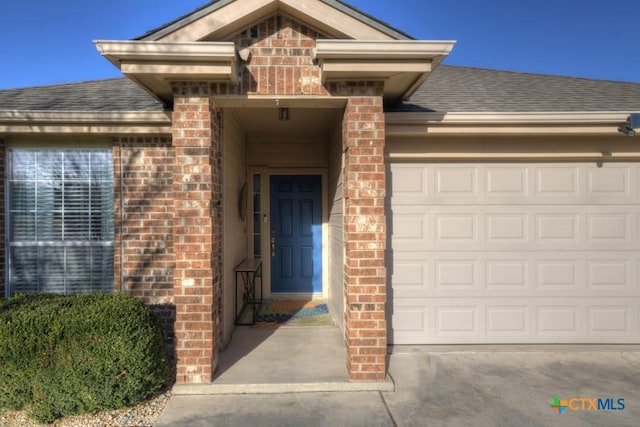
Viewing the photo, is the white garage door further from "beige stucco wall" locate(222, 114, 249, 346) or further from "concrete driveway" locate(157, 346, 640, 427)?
"beige stucco wall" locate(222, 114, 249, 346)

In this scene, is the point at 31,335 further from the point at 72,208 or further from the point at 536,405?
the point at 536,405

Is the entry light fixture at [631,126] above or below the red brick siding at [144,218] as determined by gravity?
above

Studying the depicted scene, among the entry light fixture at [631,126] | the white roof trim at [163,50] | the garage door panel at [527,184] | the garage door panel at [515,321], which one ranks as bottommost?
the garage door panel at [515,321]

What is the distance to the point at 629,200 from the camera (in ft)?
15.3

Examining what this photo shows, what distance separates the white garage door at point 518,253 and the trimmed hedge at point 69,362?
10.2 ft

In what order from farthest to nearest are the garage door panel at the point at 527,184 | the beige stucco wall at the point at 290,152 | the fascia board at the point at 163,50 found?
the beige stucco wall at the point at 290,152
the garage door panel at the point at 527,184
the fascia board at the point at 163,50

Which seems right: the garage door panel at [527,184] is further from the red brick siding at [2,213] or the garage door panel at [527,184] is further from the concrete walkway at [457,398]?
the red brick siding at [2,213]

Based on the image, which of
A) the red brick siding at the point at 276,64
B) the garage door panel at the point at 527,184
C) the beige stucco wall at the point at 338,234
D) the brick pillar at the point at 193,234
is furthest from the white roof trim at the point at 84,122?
the garage door panel at the point at 527,184

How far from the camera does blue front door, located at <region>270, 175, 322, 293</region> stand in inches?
271

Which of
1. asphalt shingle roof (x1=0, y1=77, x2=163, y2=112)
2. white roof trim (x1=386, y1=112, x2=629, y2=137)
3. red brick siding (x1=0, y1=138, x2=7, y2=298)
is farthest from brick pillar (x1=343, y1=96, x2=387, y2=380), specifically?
red brick siding (x1=0, y1=138, x2=7, y2=298)

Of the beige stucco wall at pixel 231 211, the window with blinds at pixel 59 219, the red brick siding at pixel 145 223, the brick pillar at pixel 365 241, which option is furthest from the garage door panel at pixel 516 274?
the window with blinds at pixel 59 219

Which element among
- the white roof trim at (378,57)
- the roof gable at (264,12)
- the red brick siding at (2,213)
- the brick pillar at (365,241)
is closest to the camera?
the white roof trim at (378,57)

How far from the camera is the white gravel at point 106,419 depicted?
3.09m

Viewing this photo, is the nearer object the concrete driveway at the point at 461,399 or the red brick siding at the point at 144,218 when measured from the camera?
the concrete driveway at the point at 461,399
